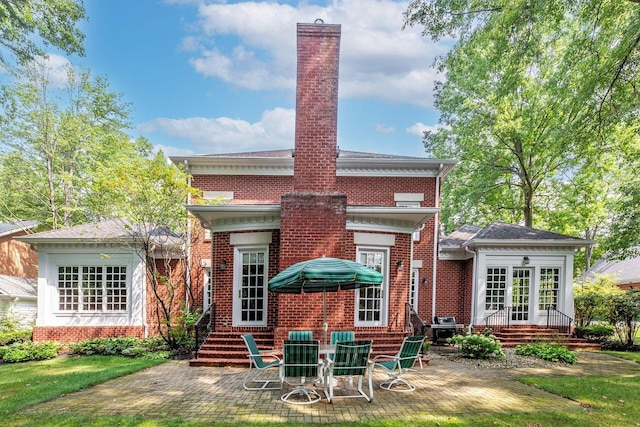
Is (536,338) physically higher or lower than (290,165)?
lower

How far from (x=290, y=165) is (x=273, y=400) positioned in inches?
373

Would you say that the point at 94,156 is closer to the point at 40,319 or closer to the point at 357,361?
the point at 40,319

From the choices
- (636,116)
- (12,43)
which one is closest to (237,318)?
(12,43)

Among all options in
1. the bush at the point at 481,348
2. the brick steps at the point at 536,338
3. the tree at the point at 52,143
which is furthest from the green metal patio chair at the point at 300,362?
the tree at the point at 52,143

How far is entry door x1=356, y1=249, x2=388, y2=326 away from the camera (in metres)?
8.91

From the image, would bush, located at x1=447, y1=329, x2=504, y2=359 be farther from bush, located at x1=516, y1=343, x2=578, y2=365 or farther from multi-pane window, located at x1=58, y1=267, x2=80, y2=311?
multi-pane window, located at x1=58, y1=267, x2=80, y2=311

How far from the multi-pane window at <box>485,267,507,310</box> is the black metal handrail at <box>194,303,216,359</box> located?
32.6 feet

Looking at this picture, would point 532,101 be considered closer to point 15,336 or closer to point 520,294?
point 520,294

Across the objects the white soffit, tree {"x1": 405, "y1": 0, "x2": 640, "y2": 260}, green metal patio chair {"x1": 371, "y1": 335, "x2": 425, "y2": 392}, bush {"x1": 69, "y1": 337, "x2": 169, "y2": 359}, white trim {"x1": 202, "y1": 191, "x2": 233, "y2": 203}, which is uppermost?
tree {"x1": 405, "y1": 0, "x2": 640, "y2": 260}

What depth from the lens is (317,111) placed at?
343 inches

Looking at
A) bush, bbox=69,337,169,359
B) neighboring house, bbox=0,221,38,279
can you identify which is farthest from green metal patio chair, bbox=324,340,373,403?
neighboring house, bbox=0,221,38,279

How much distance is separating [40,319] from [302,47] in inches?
502

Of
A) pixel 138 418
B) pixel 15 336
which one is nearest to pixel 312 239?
pixel 138 418

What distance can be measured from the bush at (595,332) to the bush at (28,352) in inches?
698
